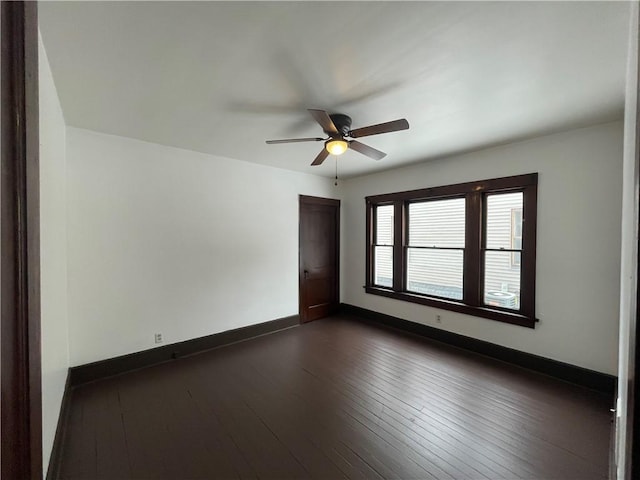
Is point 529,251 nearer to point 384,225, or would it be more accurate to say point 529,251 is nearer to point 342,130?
point 384,225

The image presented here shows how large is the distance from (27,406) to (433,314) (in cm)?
415

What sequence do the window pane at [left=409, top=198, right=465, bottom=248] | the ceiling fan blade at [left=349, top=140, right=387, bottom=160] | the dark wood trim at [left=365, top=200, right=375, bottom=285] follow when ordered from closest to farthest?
the ceiling fan blade at [left=349, top=140, right=387, bottom=160], the window pane at [left=409, top=198, right=465, bottom=248], the dark wood trim at [left=365, top=200, right=375, bottom=285]

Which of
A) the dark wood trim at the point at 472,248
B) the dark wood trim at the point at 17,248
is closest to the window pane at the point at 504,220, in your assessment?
the dark wood trim at the point at 472,248

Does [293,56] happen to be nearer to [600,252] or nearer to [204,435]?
[204,435]

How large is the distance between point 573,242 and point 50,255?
4537mm

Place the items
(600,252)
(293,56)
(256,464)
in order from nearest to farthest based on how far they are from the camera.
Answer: (293,56)
(256,464)
(600,252)

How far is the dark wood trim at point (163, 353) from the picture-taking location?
2.76m

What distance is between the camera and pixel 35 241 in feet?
2.09

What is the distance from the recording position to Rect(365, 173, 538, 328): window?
320cm

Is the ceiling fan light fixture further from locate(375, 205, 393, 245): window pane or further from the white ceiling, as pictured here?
locate(375, 205, 393, 245): window pane

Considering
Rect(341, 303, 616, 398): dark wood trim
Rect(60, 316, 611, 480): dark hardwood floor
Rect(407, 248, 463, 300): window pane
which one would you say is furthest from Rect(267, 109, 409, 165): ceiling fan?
Rect(341, 303, 616, 398): dark wood trim

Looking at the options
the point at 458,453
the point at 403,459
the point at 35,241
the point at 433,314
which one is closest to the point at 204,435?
the point at 403,459

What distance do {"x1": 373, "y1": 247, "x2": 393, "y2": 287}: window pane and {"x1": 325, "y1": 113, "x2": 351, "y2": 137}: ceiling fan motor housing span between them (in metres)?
2.67

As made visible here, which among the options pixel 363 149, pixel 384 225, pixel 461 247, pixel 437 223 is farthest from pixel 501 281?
pixel 363 149
